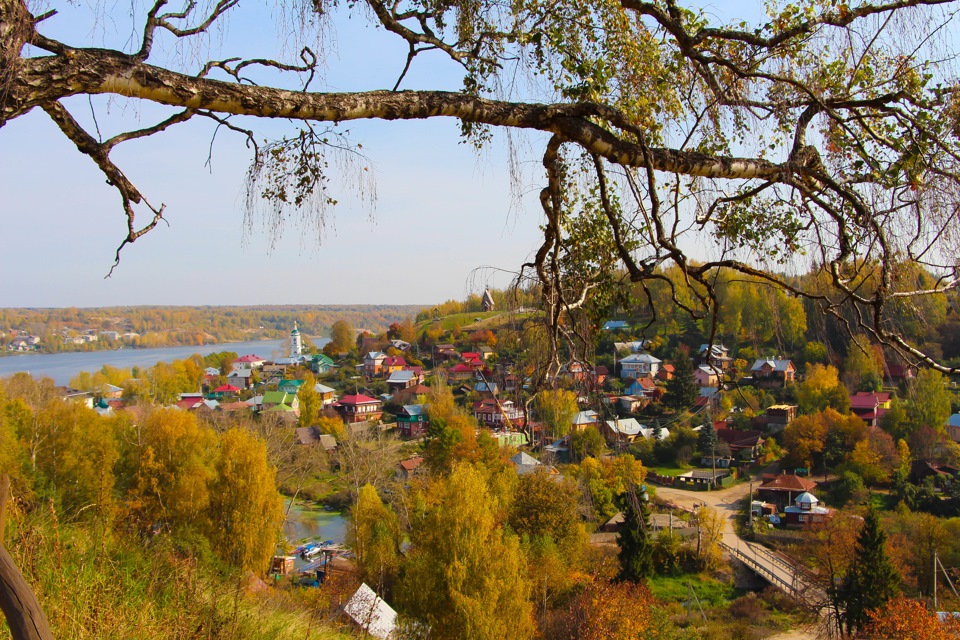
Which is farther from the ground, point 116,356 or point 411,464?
point 411,464

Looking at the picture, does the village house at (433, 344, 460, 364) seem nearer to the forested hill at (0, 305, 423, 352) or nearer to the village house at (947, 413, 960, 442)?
the village house at (947, 413, 960, 442)

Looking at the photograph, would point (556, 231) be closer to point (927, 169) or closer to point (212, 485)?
point (927, 169)

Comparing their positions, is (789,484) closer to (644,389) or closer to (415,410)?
(644,389)

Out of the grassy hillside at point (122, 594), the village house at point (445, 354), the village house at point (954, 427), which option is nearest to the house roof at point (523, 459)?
the village house at point (954, 427)

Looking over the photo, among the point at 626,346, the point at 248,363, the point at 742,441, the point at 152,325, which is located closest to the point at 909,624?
the point at 626,346

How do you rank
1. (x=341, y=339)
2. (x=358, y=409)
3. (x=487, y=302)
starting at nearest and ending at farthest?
(x=487, y=302) → (x=358, y=409) → (x=341, y=339)

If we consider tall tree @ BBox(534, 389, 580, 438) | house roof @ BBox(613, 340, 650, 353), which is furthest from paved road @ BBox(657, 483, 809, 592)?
tall tree @ BBox(534, 389, 580, 438)
